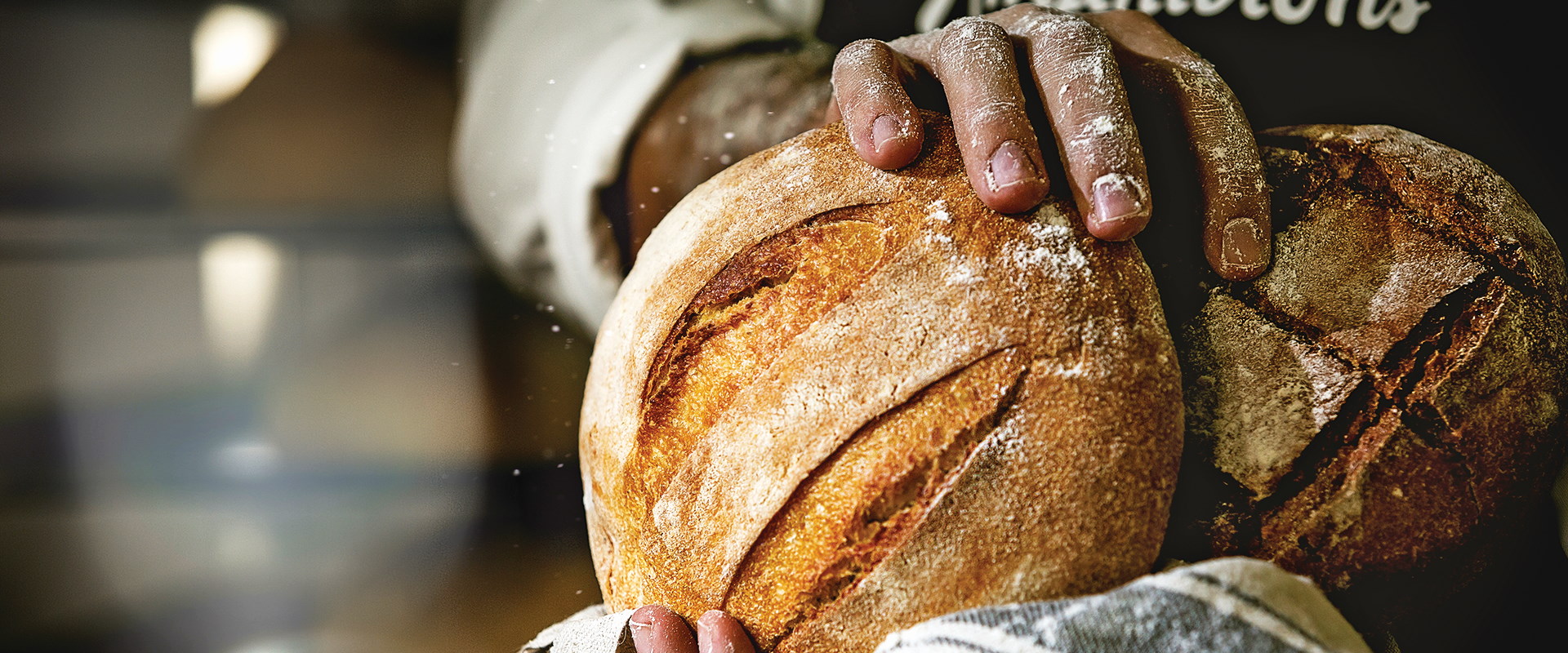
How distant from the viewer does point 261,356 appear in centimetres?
128

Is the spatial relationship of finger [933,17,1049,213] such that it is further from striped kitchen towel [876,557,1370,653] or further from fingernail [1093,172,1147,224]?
striped kitchen towel [876,557,1370,653]

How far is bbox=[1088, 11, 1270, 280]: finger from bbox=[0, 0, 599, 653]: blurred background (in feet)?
3.27

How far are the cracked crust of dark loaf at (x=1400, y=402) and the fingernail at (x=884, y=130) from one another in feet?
0.98

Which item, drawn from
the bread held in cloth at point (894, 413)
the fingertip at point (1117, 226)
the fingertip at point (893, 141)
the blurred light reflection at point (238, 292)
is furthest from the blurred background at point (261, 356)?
the fingertip at point (1117, 226)

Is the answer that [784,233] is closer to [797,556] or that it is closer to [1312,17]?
[797,556]

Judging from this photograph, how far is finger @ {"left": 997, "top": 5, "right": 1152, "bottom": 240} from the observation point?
0.58 meters

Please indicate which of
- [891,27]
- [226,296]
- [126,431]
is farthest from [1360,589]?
[126,431]

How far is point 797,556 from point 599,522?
0.26 m

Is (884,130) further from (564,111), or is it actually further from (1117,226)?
(564,111)

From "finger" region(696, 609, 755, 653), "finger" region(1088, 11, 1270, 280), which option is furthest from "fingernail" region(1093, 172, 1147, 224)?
"finger" region(696, 609, 755, 653)

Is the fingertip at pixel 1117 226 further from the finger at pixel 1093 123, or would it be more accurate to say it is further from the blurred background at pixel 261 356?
the blurred background at pixel 261 356

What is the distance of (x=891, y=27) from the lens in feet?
3.95

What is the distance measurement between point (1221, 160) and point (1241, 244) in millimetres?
73

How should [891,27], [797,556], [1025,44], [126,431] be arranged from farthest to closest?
1. [126,431]
2. [891,27]
3. [1025,44]
4. [797,556]
